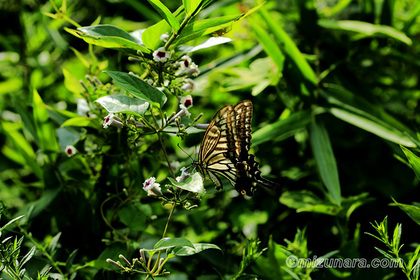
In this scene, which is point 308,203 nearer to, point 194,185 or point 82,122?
point 194,185

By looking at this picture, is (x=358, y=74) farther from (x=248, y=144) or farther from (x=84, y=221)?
(x=84, y=221)

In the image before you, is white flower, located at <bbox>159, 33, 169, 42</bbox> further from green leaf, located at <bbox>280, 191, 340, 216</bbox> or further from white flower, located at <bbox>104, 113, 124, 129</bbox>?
green leaf, located at <bbox>280, 191, 340, 216</bbox>

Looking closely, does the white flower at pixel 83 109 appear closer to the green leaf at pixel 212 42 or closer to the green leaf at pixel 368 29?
the green leaf at pixel 212 42

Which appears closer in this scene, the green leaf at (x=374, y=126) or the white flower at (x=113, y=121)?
the white flower at (x=113, y=121)

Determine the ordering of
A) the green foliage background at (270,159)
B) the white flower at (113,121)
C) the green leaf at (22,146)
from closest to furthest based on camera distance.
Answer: the white flower at (113,121) → the green foliage background at (270,159) → the green leaf at (22,146)

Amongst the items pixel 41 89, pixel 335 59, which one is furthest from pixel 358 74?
pixel 41 89

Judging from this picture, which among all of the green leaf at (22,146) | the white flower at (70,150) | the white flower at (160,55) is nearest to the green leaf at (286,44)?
the white flower at (160,55)

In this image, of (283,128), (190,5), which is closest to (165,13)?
(190,5)
